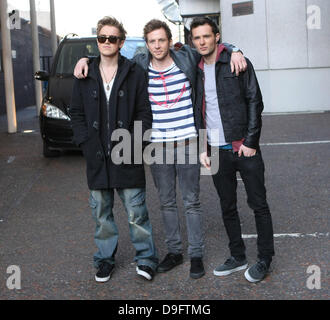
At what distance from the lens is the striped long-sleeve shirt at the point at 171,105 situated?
13.0 feet

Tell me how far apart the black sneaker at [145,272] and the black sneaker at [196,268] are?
0.28 meters

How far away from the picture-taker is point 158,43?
152 inches

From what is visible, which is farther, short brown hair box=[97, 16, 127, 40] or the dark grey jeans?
the dark grey jeans

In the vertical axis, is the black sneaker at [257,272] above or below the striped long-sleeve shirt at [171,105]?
below

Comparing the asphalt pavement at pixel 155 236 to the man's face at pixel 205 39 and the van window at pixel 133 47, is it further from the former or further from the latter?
the van window at pixel 133 47

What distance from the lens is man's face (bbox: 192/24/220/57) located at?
12.6 ft

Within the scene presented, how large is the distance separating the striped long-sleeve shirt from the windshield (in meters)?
5.98

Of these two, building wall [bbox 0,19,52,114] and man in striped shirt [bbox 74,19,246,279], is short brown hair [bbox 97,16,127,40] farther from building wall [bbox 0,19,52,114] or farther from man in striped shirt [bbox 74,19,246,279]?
building wall [bbox 0,19,52,114]

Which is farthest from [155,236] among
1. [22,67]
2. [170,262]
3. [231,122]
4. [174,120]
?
[22,67]

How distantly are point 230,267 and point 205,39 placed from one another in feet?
5.21

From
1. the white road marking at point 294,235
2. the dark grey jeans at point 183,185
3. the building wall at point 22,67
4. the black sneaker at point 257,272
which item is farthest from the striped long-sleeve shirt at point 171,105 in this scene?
the building wall at point 22,67

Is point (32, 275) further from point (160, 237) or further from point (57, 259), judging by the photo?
point (160, 237)

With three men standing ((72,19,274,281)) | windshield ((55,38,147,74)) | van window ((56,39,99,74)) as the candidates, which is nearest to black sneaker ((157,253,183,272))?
three men standing ((72,19,274,281))
